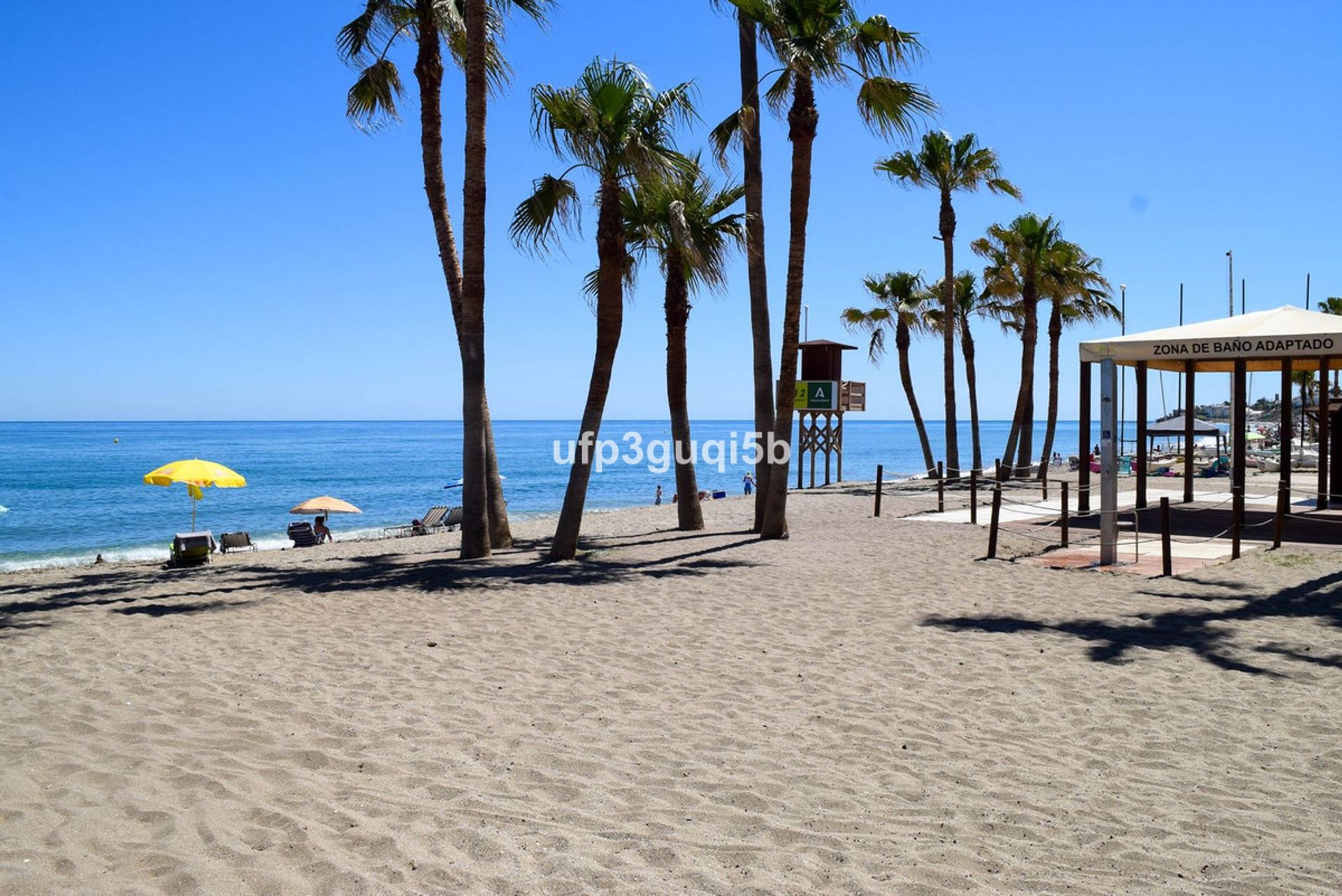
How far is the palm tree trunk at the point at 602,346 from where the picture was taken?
42.1 feet

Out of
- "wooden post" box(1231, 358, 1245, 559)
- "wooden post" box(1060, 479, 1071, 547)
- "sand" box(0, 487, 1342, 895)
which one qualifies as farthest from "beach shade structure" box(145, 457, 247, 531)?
"wooden post" box(1231, 358, 1245, 559)

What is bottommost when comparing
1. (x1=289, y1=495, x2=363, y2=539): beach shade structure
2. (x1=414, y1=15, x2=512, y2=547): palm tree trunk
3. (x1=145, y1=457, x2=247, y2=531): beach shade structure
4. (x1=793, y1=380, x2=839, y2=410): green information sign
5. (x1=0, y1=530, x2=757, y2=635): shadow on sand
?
(x1=289, y1=495, x2=363, y2=539): beach shade structure

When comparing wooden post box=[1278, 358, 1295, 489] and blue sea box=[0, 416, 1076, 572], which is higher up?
wooden post box=[1278, 358, 1295, 489]

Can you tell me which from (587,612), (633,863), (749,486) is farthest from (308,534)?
(633,863)

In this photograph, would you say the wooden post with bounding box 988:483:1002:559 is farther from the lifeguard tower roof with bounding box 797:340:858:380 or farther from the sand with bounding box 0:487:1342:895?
the lifeguard tower roof with bounding box 797:340:858:380

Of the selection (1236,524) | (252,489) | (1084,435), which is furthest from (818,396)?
(252,489)

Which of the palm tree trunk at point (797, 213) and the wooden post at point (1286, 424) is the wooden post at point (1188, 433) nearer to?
the wooden post at point (1286, 424)

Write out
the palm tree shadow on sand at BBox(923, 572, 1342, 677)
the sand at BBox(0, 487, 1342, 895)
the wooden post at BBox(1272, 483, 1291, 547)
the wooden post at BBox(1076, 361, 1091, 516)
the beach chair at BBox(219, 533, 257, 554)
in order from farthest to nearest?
the beach chair at BBox(219, 533, 257, 554) < the wooden post at BBox(1076, 361, 1091, 516) < the wooden post at BBox(1272, 483, 1291, 547) < the palm tree shadow on sand at BBox(923, 572, 1342, 677) < the sand at BBox(0, 487, 1342, 895)

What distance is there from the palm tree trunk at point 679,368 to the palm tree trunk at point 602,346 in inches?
108

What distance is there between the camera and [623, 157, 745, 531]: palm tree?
43.7 feet

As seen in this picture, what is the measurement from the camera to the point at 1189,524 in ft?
50.3

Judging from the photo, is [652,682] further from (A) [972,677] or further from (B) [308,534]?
(B) [308,534]

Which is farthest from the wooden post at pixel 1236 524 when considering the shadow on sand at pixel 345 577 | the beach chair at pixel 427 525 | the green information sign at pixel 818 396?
the green information sign at pixel 818 396

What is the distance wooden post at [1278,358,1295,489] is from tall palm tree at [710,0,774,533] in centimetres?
768
